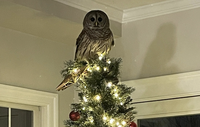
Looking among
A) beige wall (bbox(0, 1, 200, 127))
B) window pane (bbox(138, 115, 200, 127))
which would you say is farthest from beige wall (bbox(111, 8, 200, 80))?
window pane (bbox(138, 115, 200, 127))

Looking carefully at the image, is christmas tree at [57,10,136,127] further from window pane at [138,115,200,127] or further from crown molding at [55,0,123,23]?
window pane at [138,115,200,127]

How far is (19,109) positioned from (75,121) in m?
0.77

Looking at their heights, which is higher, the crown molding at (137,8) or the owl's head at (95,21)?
the crown molding at (137,8)

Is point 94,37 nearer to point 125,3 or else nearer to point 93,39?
point 93,39

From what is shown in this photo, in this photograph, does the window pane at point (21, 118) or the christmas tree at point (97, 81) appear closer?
the christmas tree at point (97, 81)

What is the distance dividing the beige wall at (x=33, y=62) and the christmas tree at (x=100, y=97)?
66cm

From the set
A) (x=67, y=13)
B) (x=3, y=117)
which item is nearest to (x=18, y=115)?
(x=3, y=117)

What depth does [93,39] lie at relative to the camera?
2379 millimetres

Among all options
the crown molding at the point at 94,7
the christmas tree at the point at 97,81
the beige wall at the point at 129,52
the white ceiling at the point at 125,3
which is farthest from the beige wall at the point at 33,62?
the christmas tree at the point at 97,81

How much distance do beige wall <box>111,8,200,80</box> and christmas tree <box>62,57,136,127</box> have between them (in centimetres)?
75

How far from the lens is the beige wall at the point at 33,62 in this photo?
2.96m

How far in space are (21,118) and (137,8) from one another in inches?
46.5

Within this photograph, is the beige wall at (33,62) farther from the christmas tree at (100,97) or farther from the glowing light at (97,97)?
the glowing light at (97,97)

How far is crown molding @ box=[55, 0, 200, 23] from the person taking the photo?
303cm
